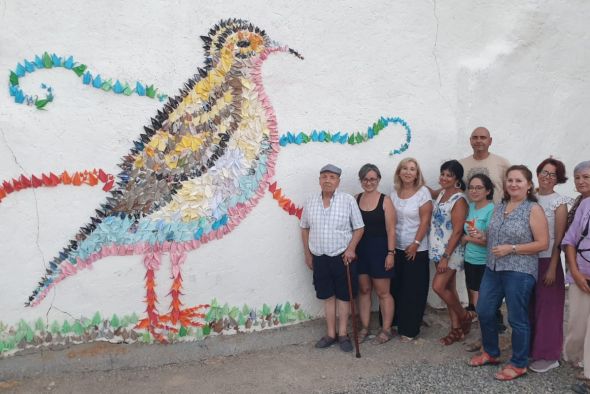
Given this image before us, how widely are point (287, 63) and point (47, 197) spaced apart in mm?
2045

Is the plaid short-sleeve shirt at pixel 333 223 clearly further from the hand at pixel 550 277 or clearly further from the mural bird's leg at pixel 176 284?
the hand at pixel 550 277

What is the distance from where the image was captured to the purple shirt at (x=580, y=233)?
11.0 ft

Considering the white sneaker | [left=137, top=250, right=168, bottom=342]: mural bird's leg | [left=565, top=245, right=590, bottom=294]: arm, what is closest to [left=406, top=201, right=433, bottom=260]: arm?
[left=565, top=245, right=590, bottom=294]: arm

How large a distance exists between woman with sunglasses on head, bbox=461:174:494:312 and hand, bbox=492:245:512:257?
36 cm

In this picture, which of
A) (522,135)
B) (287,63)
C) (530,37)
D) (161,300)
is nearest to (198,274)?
(161,300)

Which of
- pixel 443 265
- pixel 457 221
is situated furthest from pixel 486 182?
pixel 443 265

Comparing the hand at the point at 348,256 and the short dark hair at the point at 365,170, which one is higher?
the short dark hair at the point at 365,170

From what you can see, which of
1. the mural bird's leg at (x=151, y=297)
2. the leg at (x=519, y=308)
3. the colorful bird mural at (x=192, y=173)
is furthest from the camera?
the mural bird's leg at (x=151, y=297)

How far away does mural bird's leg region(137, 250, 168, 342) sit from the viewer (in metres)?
3.77

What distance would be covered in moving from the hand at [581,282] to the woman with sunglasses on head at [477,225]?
62 cm

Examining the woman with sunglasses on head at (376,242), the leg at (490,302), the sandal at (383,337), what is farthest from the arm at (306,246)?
the leg at (490,302)

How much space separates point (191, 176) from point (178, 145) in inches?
10.0

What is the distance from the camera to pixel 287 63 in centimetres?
405

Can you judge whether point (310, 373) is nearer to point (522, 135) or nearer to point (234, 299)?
point (234, 299)
